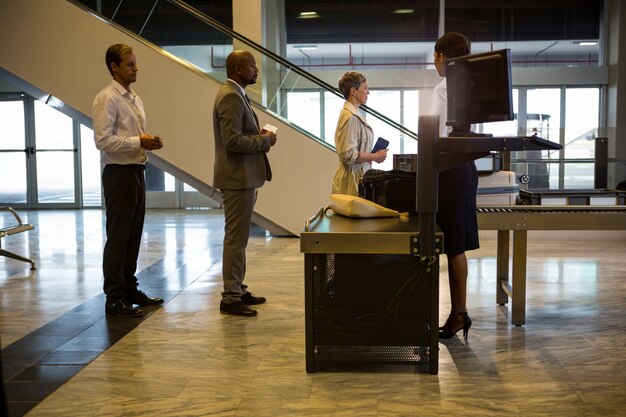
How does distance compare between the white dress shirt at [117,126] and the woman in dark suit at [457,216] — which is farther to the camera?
the white dress shirt at [117,126]

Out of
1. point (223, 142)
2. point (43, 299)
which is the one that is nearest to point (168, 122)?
point (43, 299)

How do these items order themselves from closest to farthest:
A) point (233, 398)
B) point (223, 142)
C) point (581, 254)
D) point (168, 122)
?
point (233, 398), point (223, 142), point (581, 254), point (168, 122)

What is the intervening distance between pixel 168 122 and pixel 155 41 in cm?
89

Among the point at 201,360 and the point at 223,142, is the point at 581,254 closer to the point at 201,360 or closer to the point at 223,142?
the point at 223,142

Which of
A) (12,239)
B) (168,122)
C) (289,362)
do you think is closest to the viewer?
(289,362)

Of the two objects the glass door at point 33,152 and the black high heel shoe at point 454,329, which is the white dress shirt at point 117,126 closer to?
the black high heel shoe at point 454,329

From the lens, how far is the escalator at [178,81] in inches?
292

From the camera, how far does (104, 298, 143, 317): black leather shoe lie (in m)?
4.23

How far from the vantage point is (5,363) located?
3334 millimetres

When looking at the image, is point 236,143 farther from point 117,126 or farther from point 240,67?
point 117,126

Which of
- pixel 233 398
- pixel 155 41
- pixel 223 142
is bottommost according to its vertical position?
pixel 233 398

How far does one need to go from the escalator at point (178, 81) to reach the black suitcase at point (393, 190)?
4.12 m

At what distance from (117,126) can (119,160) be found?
23 centimetres

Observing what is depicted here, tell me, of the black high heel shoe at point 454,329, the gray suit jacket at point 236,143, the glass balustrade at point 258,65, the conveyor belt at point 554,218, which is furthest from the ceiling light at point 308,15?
the black high heel shoe at point 454,329
